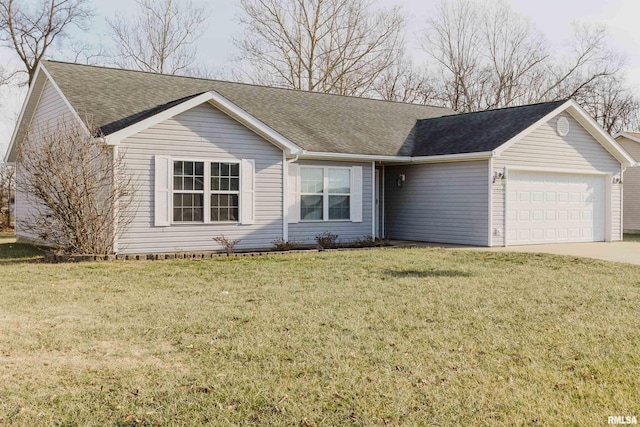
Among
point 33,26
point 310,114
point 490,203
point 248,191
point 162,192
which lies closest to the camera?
point 162,192

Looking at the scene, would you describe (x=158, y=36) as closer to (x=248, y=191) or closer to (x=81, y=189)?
(x=248, y=191)

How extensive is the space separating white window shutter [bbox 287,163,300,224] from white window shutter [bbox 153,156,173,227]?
346 centimetres

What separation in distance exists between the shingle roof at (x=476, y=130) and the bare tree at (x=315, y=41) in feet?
43.2

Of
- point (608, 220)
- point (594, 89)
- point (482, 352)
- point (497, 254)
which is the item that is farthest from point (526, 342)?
point (594, 89)

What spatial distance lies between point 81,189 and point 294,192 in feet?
18.5

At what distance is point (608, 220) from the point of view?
19.7 m

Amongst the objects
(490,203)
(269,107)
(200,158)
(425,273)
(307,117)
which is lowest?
(425,273)

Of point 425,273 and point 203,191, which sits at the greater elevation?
point 203,191

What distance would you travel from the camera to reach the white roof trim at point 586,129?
55.5 ft

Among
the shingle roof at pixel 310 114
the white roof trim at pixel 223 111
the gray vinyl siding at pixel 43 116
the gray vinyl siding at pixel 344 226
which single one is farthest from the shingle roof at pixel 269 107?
the gray vinyl siding at pixel 43 116

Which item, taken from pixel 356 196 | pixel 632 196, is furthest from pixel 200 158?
pixel 632 196

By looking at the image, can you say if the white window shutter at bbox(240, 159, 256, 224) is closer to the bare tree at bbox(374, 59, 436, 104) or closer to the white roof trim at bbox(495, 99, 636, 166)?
the white roof trim at bbox(495, 99, 636, 166)

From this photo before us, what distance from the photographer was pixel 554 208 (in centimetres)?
1844

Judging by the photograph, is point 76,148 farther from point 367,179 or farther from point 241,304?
point 367,179
